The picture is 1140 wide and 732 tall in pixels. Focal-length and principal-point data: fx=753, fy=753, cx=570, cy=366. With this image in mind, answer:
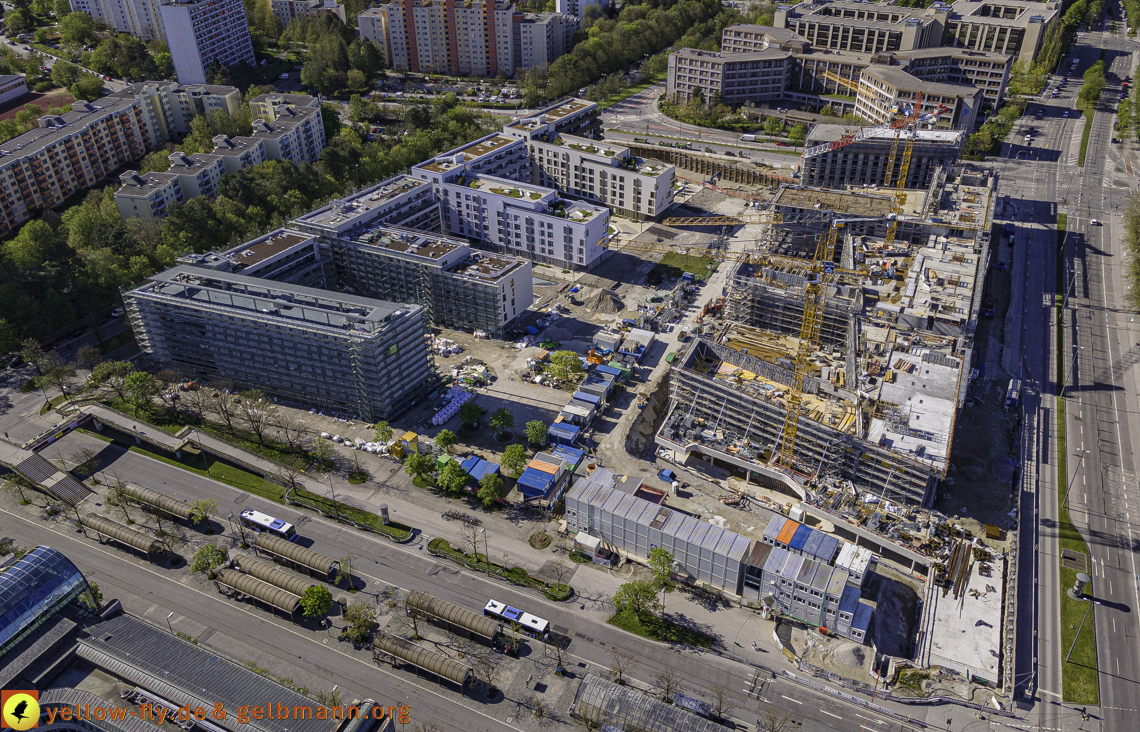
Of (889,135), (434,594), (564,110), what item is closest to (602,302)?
(434,594)

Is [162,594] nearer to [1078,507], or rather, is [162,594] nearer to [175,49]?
[1078,507]

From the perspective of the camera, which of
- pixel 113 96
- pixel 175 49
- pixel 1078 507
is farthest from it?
pixel 175 49

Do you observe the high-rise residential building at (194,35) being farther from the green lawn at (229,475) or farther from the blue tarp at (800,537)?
the blue tarp at (800,537)

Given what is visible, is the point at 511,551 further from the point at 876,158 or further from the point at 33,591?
the point at 876,158

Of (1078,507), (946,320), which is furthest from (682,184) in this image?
(1078,507)

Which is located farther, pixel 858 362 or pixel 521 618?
pixel 858 362

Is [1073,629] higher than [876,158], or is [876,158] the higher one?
[876,158]

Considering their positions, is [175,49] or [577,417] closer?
[577,417]

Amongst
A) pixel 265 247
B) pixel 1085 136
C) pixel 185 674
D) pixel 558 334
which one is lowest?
pixel 558 334

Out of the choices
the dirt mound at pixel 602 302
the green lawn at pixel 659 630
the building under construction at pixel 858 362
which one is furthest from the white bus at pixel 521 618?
the dirt mound at pixel 602 302
